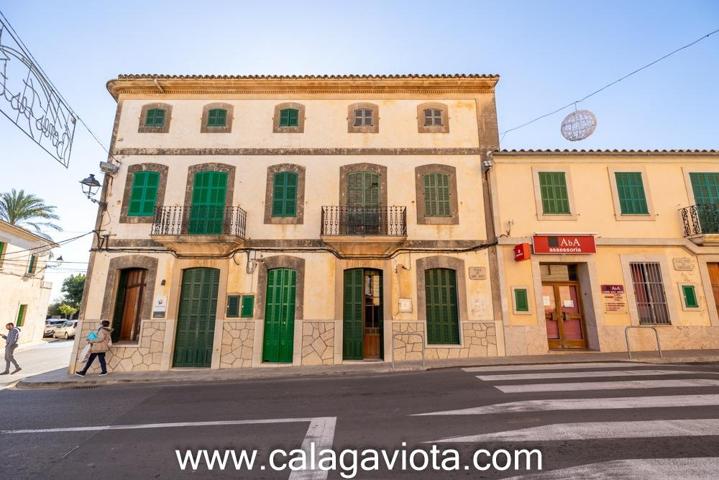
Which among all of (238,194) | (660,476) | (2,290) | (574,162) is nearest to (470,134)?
(574,162)

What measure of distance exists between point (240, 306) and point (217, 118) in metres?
7.29

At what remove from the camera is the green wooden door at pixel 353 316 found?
35.1ft

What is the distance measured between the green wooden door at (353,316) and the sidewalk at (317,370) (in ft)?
1.93

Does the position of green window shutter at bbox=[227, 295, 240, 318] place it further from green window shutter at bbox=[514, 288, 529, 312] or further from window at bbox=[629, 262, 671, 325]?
window at bbox=[629, 262, 671, 325]

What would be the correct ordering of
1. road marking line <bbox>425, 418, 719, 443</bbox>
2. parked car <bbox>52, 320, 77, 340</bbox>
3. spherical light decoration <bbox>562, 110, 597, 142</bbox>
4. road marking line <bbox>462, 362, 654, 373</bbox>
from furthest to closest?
parked car <bbox>52, 320, 77, 340</bbox> → spherical light decoration <bbox>562, 110, 597, 142</bbox> → road marking line <bbox>462, 362, 654, 373</bbox> → road marking line <bbox>425, 418, 719, 443</bbox>

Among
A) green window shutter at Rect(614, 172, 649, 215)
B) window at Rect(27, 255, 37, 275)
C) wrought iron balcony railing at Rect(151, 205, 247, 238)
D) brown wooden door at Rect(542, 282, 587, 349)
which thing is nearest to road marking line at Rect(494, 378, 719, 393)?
brown wooden door at Rect(542, 282, 587, 349)

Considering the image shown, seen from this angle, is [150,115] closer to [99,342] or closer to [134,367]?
[99,342]

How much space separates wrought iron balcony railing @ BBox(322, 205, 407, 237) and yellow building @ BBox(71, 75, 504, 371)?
5 cm

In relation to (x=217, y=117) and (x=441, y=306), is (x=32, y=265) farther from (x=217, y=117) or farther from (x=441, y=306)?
(x=441, y=306)

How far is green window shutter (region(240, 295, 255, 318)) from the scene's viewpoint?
10.8m

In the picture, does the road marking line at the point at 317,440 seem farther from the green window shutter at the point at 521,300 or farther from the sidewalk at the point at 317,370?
the green window shutter at the point at 521,300

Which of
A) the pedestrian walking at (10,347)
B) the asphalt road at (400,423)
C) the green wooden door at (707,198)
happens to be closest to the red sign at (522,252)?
the asphalt road at (400,423)

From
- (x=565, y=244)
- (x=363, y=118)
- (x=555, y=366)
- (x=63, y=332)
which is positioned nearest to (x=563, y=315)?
(x=565, y=244)

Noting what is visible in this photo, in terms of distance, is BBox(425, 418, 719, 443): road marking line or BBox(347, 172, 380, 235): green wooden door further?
BBox(347, 172, 380, 235): green wooden door
